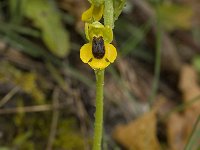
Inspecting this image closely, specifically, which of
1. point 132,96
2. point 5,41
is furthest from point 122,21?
point 5,41

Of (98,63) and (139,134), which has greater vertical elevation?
(139,134)

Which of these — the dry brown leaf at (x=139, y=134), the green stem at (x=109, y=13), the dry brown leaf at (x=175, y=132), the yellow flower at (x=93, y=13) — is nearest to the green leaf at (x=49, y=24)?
the dry brown leaf at (x=139, y=134)

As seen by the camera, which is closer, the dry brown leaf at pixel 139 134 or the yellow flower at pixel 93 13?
the yellow flower at pixel 93 13

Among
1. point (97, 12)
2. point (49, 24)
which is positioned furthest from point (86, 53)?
point (49, 24)

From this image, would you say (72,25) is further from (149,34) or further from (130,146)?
(130,146)

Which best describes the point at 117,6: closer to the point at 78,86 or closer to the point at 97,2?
the point at 97,2

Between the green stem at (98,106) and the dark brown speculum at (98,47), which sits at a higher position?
the dark brown speculum at (98,47)

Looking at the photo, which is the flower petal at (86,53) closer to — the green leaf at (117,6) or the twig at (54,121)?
the green leaf at (117,6)
